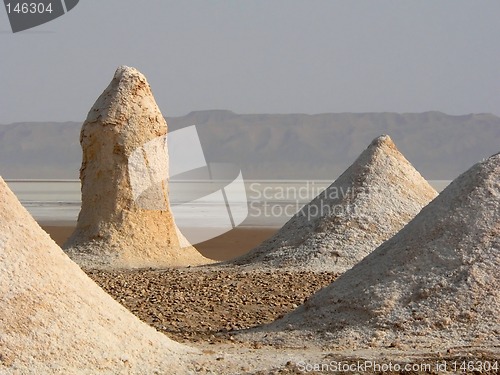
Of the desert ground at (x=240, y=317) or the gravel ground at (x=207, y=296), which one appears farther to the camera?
the gravel ground at (x=207, y=296)

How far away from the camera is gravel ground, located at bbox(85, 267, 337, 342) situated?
916 cm

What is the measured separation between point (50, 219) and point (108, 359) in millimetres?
29794

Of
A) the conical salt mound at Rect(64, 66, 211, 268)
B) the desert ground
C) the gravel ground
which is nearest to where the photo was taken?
the desert ground

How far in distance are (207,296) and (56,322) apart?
4370 mm

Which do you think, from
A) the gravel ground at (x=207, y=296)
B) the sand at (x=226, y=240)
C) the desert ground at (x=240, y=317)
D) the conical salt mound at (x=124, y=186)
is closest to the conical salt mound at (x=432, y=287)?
the desert ground at (x=240, y=317)

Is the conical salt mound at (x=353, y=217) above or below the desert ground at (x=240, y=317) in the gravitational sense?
above

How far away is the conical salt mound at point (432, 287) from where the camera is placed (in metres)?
7.59

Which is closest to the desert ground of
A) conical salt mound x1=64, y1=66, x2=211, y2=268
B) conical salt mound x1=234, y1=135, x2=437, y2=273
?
conical salt mound x1=234, y1=135, x2=437, y2=273

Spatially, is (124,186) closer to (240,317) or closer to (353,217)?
(353,217)

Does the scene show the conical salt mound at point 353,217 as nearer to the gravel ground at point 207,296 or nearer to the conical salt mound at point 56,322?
the gravel ground at point 207,296

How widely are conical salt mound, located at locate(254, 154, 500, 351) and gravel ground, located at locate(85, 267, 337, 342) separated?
942mm

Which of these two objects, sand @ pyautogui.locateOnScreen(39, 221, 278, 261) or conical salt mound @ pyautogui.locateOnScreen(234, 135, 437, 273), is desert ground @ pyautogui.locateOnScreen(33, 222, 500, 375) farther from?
sand @ pyautogui.locateOnScreen(39, 221, 278, 261)

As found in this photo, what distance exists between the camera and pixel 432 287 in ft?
25.8

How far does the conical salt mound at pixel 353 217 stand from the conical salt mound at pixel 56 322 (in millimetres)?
6140
